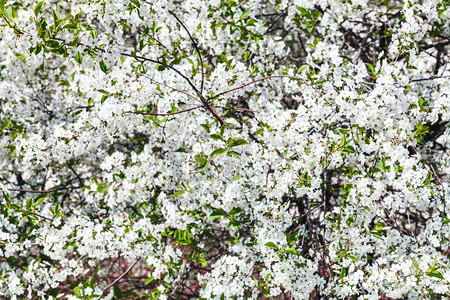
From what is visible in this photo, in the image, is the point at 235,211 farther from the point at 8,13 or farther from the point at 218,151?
the point at 8,13

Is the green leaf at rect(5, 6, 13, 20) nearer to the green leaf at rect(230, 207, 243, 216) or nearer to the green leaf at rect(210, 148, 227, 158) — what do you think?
the green leaf at rect(210, 148, 227, 158)

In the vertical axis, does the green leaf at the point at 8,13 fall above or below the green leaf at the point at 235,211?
above

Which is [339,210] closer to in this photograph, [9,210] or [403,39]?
[403,39]

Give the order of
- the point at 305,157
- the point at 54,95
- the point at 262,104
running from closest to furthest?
the point at 305,157, the point at 262,104, the point at 54,95

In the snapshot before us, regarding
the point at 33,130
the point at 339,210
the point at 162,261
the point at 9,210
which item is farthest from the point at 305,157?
the point at 33,130

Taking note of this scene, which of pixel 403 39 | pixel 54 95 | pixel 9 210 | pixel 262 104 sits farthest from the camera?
pixel 54 95

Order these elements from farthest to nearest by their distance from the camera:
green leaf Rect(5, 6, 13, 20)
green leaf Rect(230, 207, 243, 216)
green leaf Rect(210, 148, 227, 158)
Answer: green leaf Rect(230, 207, 243, 216), green leaf Rect(210, 148, 227, 158), green leaf Rect(5, 6, 13, 20)

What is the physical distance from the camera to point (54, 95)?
4.84m

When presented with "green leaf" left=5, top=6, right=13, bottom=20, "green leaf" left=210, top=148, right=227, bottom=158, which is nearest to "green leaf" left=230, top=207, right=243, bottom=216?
"green leaf" left=210, top=148, right=227, bottom=158

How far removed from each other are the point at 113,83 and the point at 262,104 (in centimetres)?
146

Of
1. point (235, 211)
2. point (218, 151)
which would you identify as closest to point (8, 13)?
point (218, 151)

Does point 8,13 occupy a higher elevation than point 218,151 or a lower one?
higher

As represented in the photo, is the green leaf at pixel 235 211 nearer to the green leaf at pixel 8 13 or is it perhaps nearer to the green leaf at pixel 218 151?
the green leaf at pixel 218 151

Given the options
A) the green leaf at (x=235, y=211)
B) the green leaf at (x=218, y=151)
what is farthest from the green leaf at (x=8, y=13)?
the green leaf at (x=235, y=211)
